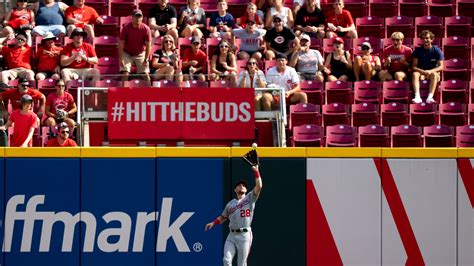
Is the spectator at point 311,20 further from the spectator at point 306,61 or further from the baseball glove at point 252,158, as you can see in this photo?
the baseball glove at point 252,158

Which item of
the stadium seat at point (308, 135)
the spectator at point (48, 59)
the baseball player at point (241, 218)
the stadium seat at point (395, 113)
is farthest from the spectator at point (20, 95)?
the stadium seat at point (395, 113)

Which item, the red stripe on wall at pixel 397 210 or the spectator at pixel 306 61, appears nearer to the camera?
the red stripe on wall at pixel 397 210

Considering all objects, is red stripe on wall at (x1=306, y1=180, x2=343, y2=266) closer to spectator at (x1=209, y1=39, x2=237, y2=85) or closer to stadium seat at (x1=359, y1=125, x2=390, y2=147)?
stadium seat at (x1=359, y1=125, x2=390, y2=147)

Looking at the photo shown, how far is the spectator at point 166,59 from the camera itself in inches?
856

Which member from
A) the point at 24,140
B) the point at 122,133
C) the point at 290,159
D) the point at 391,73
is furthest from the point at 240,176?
the point at 391,73

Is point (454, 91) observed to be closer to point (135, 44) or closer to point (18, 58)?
point (135, 44)

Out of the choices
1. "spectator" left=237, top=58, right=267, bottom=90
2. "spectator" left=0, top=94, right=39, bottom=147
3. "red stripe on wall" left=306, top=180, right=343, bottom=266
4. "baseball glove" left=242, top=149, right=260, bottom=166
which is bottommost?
"red stripe on wall" left=306, top=180, right=343, bottom=266

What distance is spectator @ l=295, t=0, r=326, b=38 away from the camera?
23453 mm

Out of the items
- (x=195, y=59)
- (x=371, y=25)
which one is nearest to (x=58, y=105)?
(x=195, y=59)

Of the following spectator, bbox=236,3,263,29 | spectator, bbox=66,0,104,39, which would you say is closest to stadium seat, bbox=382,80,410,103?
spectator, bbox=236,3,263,29

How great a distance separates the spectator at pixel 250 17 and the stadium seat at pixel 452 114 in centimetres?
340

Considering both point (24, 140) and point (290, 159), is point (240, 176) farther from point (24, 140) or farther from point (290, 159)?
point (24, 140)

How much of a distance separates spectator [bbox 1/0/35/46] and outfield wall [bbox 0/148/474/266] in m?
4.79

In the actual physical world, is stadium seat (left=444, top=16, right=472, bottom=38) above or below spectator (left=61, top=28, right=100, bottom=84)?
above
